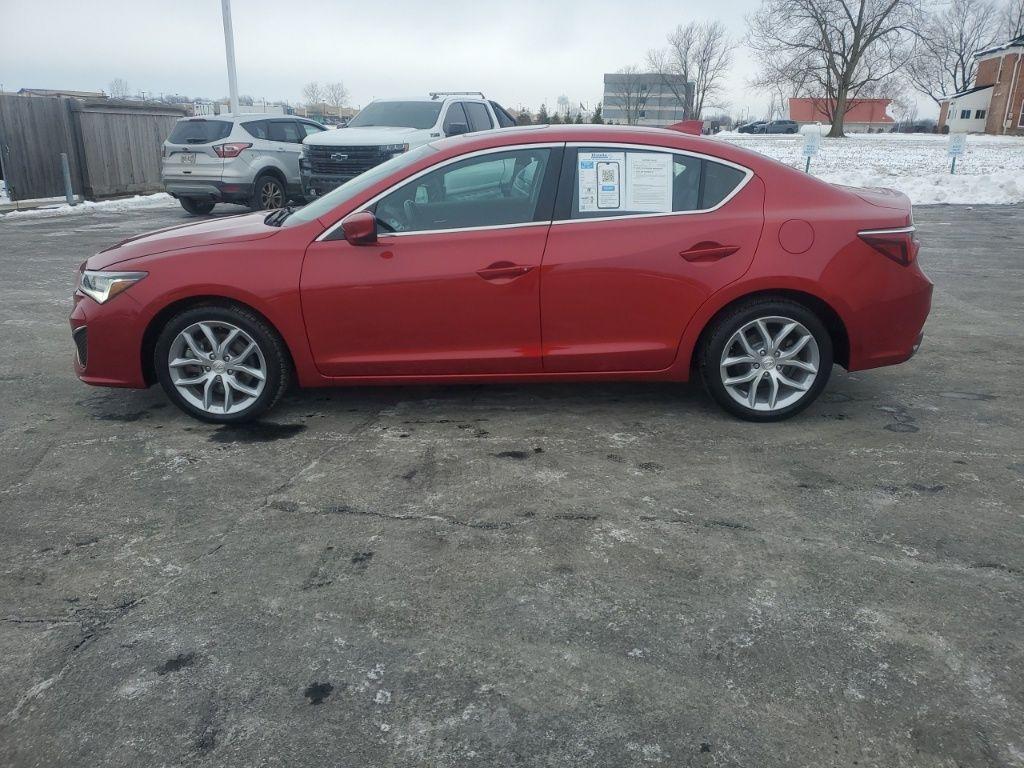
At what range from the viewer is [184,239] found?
4723 mm

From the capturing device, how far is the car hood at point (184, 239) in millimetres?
4609

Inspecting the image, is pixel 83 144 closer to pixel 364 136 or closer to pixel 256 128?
pixel 256 128

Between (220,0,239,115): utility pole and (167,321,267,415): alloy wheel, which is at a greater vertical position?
(220,0,239,115): utility pole

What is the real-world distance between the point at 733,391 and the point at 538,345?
1.17m

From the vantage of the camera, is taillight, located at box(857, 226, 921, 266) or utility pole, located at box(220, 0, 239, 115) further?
utility pole, located at box(220, 0, 239, 115)

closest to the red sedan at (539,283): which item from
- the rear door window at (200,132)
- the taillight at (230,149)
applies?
the taillight at (230,149)

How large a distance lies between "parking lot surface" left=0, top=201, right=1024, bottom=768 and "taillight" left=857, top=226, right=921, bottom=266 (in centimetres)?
97

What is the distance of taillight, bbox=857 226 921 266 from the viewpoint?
14.6 feet

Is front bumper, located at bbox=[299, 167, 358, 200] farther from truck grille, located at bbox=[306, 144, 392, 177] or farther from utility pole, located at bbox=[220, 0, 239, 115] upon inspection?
utility pole, located at bbox=[220, 0, 239, 115]

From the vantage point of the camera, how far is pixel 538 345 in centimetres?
454

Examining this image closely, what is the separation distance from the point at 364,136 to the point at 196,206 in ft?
17.2

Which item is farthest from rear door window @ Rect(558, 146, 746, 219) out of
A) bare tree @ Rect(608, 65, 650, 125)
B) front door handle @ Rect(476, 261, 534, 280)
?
bare tree @ Rect(608, 65, 650, 125)

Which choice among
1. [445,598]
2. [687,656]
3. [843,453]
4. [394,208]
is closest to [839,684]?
[687,656]

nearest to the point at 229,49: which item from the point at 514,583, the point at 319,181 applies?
the point at 319,181
